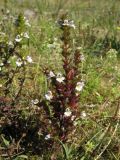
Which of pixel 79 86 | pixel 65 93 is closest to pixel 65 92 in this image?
pixel 65 93

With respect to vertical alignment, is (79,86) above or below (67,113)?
above

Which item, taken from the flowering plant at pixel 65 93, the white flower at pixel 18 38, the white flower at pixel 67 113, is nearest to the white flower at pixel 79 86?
the flowering plant at pixel 65 93

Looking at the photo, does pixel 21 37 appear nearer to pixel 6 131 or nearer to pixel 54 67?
pixel 6 131

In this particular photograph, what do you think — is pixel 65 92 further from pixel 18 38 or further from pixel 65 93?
pixel 18 38

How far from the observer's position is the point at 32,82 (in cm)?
503

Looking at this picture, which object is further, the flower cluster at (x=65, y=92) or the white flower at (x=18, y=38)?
the white flower at (x=18, y=38)

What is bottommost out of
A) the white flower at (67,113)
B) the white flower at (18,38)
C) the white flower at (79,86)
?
the white flower at (67,113)

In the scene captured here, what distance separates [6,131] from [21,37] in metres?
0.78

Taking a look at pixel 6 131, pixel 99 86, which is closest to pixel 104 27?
pixel 99 86

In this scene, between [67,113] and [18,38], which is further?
[18,38]

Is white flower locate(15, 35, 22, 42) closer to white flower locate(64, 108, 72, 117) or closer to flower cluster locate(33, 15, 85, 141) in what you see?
flower cluster locate(33, 15, 85, 141)

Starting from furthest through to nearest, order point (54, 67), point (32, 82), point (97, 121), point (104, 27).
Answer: point (104, 27) → point (54, 67) → point (32, 82) → point (97, 121)

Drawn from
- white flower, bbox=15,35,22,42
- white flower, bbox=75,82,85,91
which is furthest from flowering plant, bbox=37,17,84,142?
white flower, bbox=15,35,22,42

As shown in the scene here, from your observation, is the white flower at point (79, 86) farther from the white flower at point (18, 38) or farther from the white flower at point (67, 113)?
the white flower at point (18, 38)
